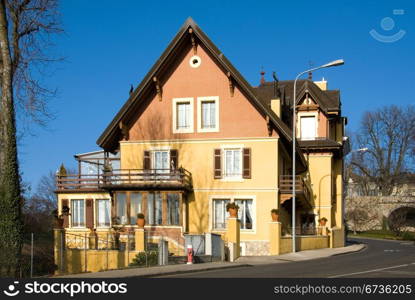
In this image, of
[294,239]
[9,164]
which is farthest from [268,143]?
[9,164]

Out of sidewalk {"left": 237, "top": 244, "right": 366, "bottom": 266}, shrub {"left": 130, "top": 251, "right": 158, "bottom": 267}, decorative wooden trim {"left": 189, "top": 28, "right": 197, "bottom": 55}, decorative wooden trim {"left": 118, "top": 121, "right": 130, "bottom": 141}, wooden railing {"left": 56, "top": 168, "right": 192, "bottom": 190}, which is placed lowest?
sidewalk {"left": 237, "top": 244, "right": 366, "bottom": 266}

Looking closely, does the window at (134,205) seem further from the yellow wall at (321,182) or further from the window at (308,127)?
the window at (308,127)

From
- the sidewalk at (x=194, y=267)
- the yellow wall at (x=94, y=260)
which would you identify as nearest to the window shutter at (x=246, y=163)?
the sidewalk at (x=194, y=267)

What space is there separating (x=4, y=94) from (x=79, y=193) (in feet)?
54.4

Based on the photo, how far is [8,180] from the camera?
2445 centimetres

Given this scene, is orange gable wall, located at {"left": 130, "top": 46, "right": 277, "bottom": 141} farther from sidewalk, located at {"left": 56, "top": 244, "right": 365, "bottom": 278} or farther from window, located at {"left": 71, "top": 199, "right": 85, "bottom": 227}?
sidewalk, located at {"left": 56, "top": 244, "right": 365, "bottom": 278}

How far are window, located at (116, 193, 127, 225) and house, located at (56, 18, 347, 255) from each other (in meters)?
0.06

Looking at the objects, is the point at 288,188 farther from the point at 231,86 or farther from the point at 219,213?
the point at 231,86

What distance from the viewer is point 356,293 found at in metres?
14.4

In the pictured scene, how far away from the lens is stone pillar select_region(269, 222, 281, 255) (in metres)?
35.2

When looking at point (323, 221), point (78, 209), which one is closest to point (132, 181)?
point (78, 209)

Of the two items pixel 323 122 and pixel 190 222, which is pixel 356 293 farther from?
pixel 323 122

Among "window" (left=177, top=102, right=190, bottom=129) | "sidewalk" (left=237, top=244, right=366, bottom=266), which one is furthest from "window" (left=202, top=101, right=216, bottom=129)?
"sidewalk" (left=237, top=244, right=366, bottom=266)

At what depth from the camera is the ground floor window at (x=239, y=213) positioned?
37.4m
